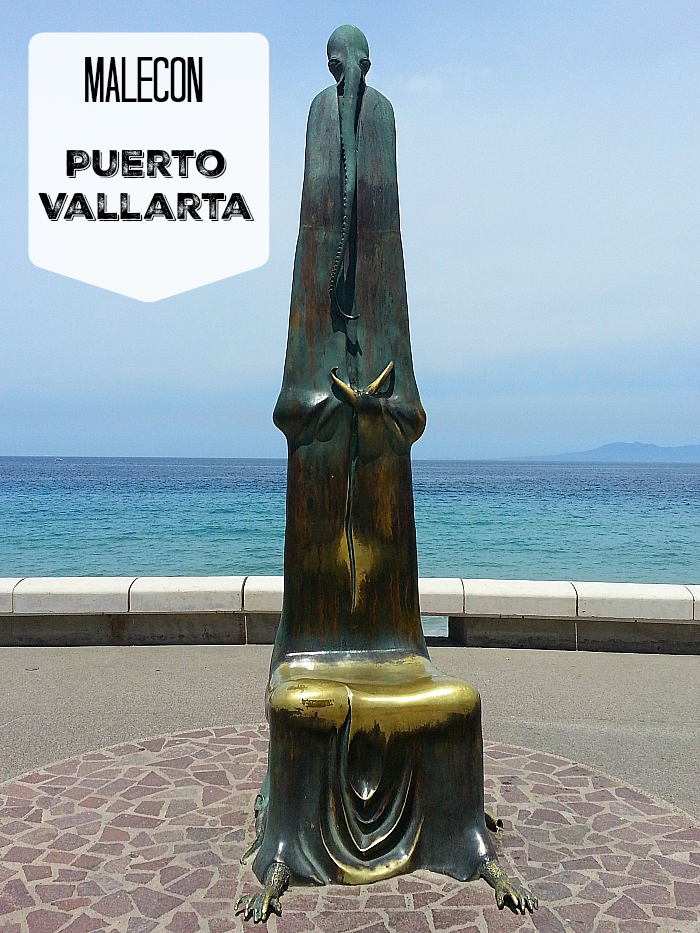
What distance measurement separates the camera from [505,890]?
3658mm

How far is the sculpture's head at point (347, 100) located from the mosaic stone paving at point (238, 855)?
2644 millimetres

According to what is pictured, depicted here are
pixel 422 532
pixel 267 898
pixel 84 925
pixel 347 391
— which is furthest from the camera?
pixel 422 532

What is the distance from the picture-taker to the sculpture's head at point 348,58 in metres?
4.34

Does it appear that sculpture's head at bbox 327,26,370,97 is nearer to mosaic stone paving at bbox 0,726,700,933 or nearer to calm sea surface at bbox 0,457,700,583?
mosaic stone paving at bbox 0,726,700,933

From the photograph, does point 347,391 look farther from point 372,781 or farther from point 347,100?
point 372,781

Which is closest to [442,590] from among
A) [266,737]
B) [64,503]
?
[266,737]

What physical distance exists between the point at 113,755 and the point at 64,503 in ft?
198

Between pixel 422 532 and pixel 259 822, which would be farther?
pixel 422 532

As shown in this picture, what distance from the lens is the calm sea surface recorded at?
2984 cm

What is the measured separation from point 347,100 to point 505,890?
3715 millimetres

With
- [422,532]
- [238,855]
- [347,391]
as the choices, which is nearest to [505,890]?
[238,855]

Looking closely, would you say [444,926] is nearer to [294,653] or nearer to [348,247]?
[294,653]

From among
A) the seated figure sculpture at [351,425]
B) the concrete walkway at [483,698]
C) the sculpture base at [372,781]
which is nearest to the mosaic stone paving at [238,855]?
the sculpture base at [372,781]

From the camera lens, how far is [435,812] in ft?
12.6
